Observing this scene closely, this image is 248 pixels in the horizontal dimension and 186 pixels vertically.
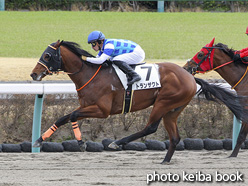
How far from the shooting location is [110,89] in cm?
589

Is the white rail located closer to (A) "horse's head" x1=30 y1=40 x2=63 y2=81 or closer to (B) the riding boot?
(A) "horse's head" x1=30 y1=40 x2=63 y2=81

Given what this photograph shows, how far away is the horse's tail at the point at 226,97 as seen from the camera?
A: 6328mm

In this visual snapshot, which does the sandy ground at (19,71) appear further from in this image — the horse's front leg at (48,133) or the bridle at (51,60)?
the horse's front leg at (48,133)

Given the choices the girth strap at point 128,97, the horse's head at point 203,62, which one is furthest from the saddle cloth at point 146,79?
the horse's head at point 203,62

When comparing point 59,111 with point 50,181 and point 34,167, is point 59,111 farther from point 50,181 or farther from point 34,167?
point 50,181

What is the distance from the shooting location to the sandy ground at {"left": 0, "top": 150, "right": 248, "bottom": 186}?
479 cm

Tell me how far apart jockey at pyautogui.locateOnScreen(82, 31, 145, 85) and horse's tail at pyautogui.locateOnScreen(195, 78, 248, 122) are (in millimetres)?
868

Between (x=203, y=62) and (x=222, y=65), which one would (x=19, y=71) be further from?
(x=222, y=65)

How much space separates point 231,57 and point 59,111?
228 cm

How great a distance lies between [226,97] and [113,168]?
176 cm

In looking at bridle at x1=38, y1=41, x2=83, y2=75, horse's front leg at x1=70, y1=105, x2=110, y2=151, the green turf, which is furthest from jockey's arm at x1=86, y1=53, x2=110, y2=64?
the green turf

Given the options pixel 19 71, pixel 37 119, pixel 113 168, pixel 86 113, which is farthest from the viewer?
pixel 19 71

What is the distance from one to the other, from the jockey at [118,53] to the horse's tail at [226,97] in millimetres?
868

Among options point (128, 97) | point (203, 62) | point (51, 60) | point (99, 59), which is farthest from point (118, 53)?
point (203, 62)
